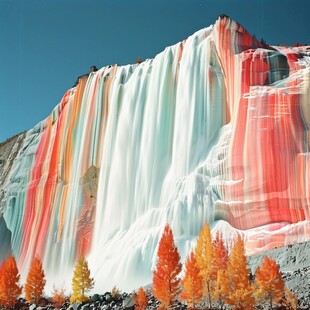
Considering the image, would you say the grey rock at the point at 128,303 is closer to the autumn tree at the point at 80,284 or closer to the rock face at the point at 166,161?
the autumn tree at the point at 80,284

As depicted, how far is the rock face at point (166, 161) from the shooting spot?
29656mm

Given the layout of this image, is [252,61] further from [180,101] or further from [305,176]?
[305,176]

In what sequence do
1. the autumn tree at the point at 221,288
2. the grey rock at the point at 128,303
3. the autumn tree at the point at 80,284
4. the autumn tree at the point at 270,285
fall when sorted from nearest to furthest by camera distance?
1. the autumn tree at the point at 270,285
2. the autumn tree at the point at 221,288
3. the grey rock at the point at 128,303
4. the autumn tree at the point at 80,284

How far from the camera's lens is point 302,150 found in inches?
1153

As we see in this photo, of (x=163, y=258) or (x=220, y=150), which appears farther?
(x=220, y=150)

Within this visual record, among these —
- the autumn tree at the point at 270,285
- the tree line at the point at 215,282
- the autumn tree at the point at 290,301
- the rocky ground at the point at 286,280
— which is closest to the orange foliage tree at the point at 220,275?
the tree line at the point at 215,282

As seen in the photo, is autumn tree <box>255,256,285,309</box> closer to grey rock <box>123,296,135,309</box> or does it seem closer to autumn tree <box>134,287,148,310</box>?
autumn tree <box>134,287,148,310</box>

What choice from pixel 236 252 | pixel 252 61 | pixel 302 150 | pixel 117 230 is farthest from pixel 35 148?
pixel 236 252

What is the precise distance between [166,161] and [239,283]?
16288 mm

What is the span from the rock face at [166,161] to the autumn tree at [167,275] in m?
6.34

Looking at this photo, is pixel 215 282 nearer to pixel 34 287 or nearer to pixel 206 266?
pixel 206 266

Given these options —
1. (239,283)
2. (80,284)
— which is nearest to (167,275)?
(239,283)

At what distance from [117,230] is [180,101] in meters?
10.1

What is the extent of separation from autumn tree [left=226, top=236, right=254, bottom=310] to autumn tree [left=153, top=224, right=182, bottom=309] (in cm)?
264
